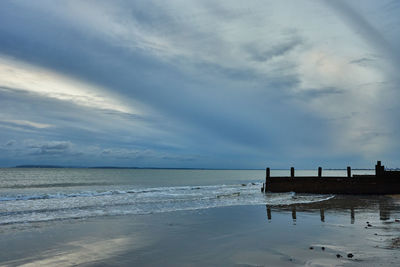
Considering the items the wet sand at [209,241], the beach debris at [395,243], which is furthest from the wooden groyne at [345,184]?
the beach debris at [395,243]

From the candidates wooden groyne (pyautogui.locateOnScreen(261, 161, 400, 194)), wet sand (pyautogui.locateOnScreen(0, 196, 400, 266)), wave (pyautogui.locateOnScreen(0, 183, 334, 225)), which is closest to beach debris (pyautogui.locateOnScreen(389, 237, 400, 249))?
wet sand (pyautogui.locateOnScreen(0, 196, 400, 266))

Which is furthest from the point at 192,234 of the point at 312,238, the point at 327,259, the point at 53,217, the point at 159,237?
the point at 53,217

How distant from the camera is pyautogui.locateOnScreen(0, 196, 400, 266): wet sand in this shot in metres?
8.30

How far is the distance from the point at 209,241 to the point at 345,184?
2362 cm

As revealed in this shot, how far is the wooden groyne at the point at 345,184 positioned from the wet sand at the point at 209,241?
45.5 feet

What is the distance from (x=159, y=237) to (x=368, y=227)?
8.25 metres

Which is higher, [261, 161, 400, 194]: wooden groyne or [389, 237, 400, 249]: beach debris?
[261, 161, 400, 194]: wooden groyne

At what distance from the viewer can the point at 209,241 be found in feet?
35.0

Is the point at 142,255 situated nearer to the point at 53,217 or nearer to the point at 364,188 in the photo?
the point at 53,217

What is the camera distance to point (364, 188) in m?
29.1

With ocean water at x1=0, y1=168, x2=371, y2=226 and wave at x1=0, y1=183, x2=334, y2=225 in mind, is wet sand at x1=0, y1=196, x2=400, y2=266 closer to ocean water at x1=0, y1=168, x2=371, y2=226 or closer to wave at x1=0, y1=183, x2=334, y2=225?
wave at x1=0, y1=183, x2=334, y2=225

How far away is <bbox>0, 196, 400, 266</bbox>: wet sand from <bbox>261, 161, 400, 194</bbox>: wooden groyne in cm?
1387

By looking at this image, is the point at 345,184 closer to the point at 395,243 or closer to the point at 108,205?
the point at 108,205

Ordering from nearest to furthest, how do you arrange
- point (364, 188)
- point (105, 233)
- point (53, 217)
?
point (105, 233) → point (53, 217) → point (364, 188)
